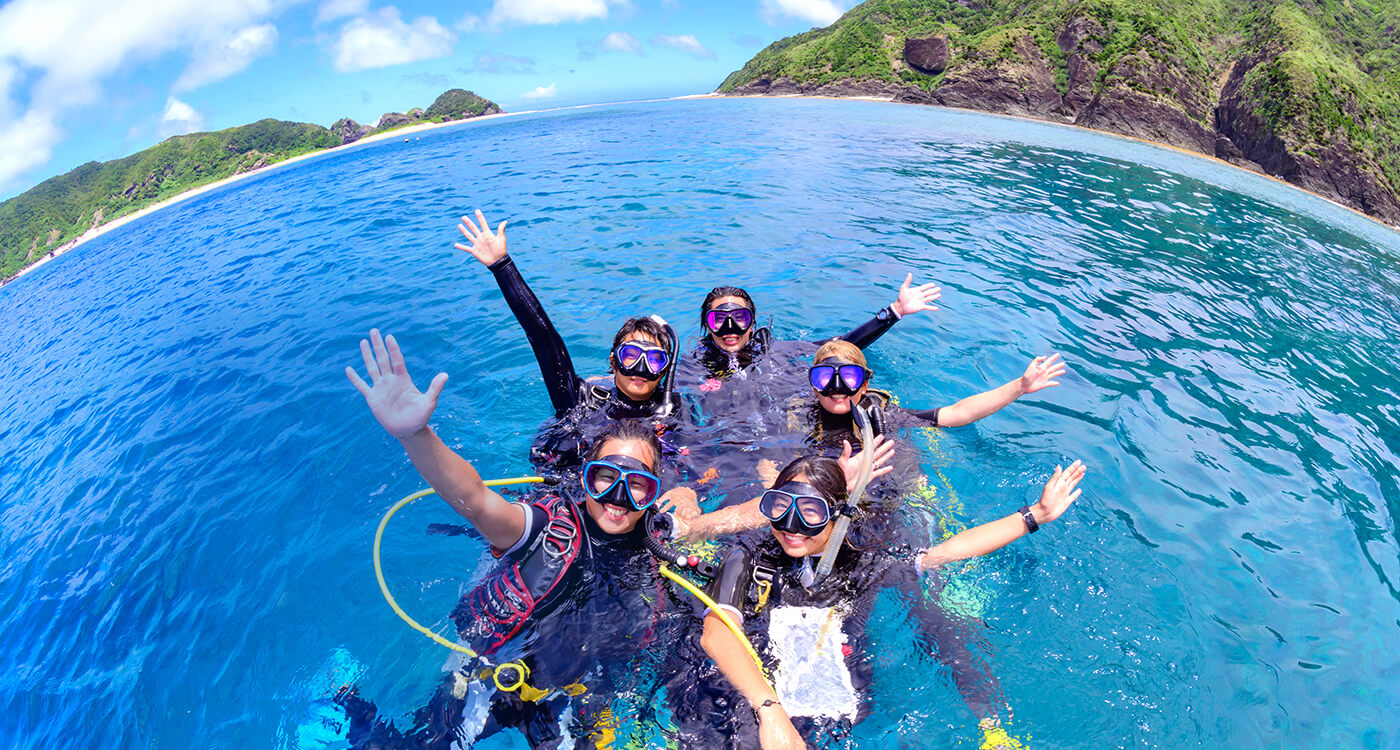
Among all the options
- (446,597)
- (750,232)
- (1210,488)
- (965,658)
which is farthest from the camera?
(750,232)

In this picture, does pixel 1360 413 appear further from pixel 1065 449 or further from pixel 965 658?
pixel 965 658

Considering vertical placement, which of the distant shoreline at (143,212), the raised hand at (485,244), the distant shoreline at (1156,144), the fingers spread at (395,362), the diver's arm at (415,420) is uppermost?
the distant shoreline at (143,212)

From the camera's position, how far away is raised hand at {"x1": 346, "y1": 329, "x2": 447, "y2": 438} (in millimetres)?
2234

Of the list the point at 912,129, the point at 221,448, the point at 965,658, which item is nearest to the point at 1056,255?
the point at 965,658

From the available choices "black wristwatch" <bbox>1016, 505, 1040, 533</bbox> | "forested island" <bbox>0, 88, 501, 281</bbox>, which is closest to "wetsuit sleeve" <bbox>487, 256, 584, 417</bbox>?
"black wristwatch" <bbox>1016, 505, 1040, 533</bbox>

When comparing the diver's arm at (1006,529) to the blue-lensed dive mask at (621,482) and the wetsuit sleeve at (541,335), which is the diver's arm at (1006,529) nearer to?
the blue-lensed dive mask at (621,482)

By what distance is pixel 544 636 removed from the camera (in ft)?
10.2

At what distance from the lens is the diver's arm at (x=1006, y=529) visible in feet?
10.2

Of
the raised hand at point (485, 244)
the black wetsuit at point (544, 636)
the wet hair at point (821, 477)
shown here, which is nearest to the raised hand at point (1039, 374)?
the wet hair at point (821, 477)

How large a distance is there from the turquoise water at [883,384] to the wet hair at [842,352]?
1677mm

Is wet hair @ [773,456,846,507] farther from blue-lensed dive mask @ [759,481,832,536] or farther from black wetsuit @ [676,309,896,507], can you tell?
black wetsuit @ [676,309,896,507]

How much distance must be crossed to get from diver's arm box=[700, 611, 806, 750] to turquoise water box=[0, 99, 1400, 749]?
117 centimetres

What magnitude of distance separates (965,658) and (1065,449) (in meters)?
3.09

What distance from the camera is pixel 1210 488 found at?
517 centimetres
